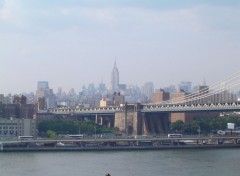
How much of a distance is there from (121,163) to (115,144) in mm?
6831

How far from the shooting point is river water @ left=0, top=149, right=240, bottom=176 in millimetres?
15984

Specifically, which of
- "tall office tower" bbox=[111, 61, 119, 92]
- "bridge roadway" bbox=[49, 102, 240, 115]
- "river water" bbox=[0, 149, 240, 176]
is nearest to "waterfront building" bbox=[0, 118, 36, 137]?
"bridge roadway" bbox=[49, 102, 240, 115]

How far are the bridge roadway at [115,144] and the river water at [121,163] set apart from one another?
1.23m

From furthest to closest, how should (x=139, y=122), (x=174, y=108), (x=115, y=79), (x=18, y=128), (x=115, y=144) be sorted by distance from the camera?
(x=115, y=79), (x=139, y=122), (x=174, y=108), (x=18, y=128), (x=115, y=144)

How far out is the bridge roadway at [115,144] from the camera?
23609mm

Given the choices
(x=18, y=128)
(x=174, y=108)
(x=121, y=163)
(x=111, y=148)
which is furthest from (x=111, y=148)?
(x=174, y=108)

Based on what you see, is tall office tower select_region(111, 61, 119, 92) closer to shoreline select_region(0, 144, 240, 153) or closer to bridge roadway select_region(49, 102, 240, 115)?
bridge roadway select_region(49, 102, 240, 115)

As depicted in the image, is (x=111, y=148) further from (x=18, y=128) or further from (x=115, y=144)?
(x=18, y=128)

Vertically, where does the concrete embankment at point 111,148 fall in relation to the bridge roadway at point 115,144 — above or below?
below

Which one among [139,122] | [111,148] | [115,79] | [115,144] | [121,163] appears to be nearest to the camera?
[121,163]

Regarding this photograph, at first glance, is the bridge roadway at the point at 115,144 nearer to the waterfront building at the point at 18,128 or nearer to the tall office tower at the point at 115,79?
the waterfront building at the point at 18,128

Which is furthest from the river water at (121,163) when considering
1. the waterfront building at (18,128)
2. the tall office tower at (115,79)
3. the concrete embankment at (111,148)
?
the tall office tower at (115,79)

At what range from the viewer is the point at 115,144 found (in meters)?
25.1

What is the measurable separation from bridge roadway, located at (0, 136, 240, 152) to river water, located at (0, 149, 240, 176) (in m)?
1.23
